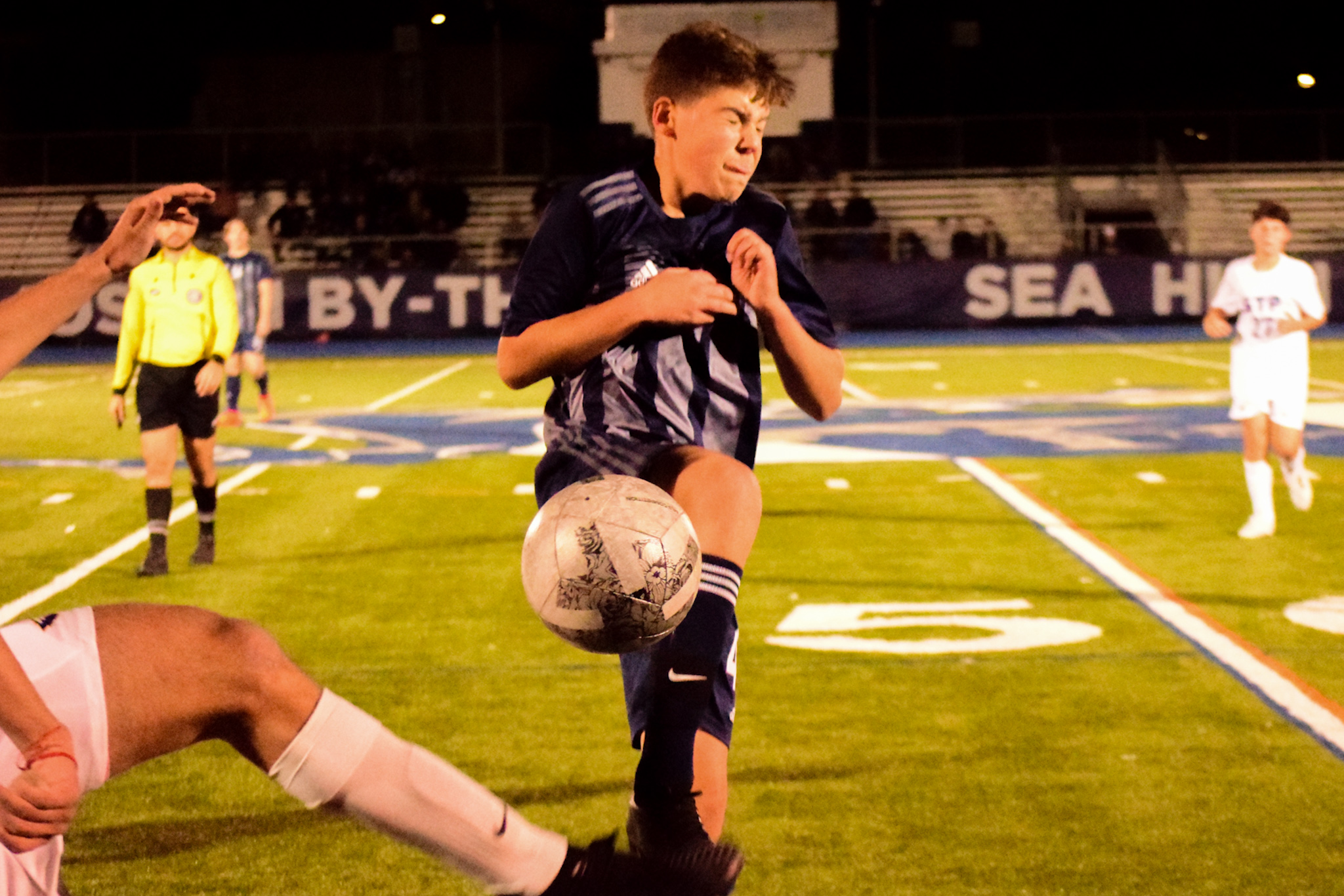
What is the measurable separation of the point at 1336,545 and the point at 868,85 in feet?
106

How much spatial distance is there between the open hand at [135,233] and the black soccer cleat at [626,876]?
1480 millimetres

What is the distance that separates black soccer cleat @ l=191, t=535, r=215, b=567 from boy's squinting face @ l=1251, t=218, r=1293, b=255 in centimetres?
659

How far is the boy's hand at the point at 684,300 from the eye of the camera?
3.65 m

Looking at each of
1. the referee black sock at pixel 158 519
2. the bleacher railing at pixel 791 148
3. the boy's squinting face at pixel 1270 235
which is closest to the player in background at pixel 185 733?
the referee black sock at pixel 158 519

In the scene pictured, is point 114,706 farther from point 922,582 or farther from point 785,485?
point 785,485

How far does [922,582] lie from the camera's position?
8.68 meters

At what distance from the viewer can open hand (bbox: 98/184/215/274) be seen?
3.27 m

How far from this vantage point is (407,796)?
10.2ft

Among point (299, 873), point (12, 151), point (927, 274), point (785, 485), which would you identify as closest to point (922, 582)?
point (785, 485)

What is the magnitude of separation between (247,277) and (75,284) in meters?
14.5

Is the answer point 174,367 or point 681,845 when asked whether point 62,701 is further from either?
point 174,367

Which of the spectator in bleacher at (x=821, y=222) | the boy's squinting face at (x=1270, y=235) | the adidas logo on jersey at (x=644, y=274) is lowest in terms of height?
the adidas logo on jersey at (x=644, y=274)

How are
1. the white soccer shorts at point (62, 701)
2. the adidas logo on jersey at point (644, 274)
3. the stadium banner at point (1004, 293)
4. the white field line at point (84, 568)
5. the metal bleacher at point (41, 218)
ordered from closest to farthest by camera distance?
the white soccer shorts at point (62, 701), the adidas logo on jersey at point (644, 274), the white field line at point (84, 568), the stadium banner at point (1004, 293), the metal bleacher at point (41, 218)

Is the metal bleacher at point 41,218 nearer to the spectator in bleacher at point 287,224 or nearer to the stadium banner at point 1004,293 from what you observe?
the spectator in bleacher at point 287,224
